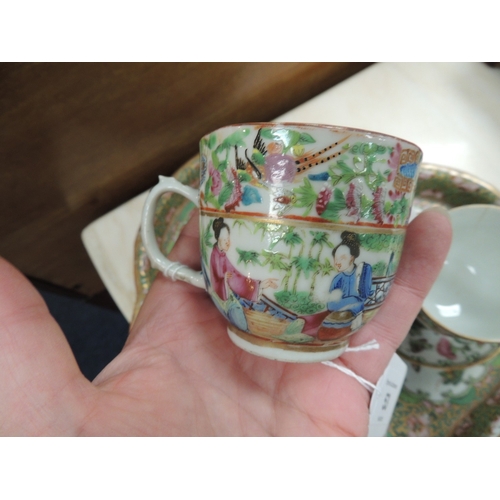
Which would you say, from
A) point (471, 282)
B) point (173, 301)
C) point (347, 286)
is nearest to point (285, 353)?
point (347, 286)

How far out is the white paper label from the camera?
801 mm

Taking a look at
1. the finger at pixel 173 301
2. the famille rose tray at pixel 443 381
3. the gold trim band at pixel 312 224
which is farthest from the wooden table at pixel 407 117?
the gold trim band at pixel 312 224

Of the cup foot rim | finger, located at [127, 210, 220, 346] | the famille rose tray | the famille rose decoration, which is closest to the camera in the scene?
the famille rose decoration

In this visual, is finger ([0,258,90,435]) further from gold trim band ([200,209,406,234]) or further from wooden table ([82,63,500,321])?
wooden table ([82,63,500,321])

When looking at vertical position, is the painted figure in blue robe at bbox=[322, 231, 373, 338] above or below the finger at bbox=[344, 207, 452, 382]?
above

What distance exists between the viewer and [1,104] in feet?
2.74

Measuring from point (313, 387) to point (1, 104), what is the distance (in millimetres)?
816

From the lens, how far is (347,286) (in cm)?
54

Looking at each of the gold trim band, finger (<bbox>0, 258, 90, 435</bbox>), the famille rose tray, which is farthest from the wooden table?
the gold trim band

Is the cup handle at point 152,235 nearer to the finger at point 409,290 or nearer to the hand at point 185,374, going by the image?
the hand at point 185,374

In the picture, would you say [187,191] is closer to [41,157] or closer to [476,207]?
[41,157]

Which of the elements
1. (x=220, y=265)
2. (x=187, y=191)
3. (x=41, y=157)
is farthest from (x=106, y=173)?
(x=220, y=265)

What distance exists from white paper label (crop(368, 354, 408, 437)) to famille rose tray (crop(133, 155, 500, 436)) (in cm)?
7

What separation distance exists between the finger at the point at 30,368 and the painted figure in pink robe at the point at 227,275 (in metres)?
0.23
